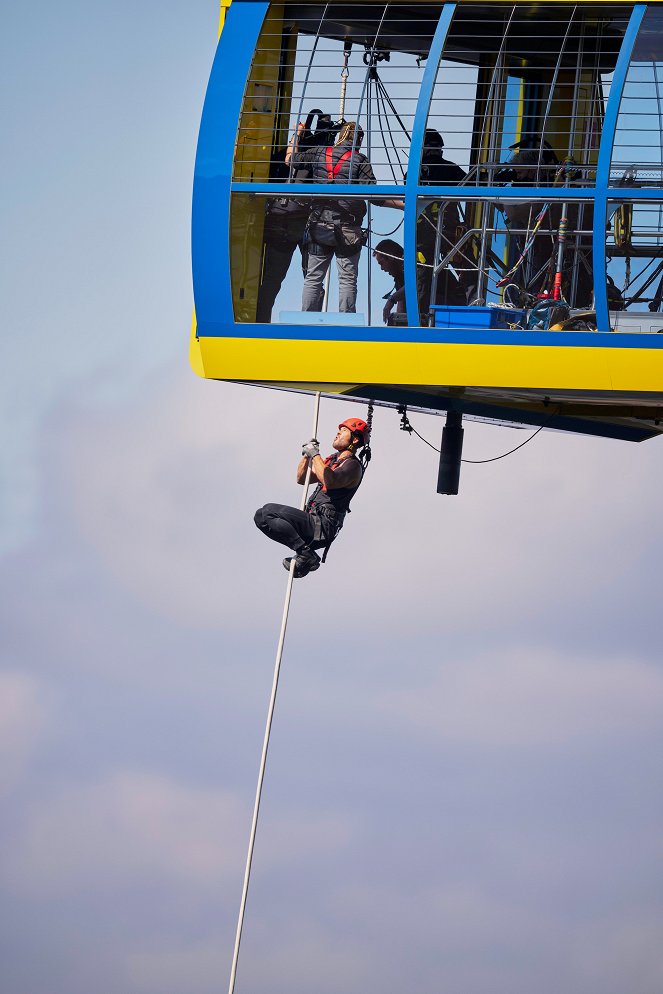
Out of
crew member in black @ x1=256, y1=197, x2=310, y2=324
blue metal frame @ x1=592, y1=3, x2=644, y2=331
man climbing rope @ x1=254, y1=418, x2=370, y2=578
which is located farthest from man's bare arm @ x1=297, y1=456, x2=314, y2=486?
blue metal frame @ x1=592, y1=3, x2=644, y2=331

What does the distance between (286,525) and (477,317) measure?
7.94 ft

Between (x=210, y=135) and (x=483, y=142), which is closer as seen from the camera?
(x=210, y=135)

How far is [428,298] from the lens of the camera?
13.1 m

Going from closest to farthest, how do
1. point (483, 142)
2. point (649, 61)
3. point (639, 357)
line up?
point (639, 357) → point (649, 61) → point (483, 142)

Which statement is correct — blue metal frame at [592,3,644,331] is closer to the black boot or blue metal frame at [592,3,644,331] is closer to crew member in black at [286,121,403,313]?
crew member in black at [286,121,403,313]

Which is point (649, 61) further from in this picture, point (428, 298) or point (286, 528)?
point (286, 528)

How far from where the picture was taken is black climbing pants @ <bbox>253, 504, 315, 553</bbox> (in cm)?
1409

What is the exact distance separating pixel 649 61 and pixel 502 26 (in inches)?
46.4

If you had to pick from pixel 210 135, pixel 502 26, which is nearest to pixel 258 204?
pixel 210 135

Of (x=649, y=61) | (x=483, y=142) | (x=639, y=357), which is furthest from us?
(x=483, y=142)

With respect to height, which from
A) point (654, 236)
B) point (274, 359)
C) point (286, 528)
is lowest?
point (286, 528)

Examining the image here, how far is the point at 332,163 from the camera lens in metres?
13.2

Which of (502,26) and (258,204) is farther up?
(502,26)

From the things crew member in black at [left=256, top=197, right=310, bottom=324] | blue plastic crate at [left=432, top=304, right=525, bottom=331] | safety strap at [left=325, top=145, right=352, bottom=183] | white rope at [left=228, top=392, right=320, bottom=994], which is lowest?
white rope at [left=228, top=392, right=320, bottom=994]
